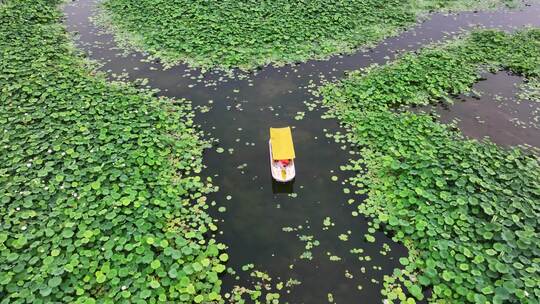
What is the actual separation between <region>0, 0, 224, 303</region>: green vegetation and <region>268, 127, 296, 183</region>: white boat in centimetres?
173

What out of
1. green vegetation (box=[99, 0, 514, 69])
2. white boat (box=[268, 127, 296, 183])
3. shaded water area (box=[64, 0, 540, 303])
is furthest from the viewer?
green vegetation (box=[99, 0, 514, 69])

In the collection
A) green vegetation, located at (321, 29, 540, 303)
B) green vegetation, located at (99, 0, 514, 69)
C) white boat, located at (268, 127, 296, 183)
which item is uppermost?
green vegetation, located at (99, 0, 514, 69)

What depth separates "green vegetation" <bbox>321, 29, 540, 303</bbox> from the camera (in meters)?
6.86

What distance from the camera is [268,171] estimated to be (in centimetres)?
955

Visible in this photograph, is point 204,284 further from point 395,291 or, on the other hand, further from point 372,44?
point 372,44

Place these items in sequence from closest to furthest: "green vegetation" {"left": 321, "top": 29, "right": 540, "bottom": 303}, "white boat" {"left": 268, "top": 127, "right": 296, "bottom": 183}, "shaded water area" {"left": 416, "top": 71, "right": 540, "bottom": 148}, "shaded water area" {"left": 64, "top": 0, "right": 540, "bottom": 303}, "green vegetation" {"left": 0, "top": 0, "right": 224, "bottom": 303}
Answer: "green vegetation" {"left": 0, "top": 0, "right": 224, "bottom": 303} → "green vegetation" {"left": 321, "top": 29, "right": 540, "bottom": 303} → "shaded water area" {"left": 64, "top": 0, "right": 540, "bottom": 303} → "white boat" {"left": 268, "top": 127, "right": 296, "bottom": 183} → "shaded water area" {"left": 416, "top": 71, "right": 540, "bottom": 148}

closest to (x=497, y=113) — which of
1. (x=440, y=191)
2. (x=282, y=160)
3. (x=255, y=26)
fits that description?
(x=440, y=191)

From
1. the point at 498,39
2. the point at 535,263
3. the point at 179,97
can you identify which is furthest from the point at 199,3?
the point at 535,263

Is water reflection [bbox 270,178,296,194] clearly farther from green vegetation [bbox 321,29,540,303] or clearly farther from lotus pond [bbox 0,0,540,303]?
green vegetation [bbox 321,29,540,303]

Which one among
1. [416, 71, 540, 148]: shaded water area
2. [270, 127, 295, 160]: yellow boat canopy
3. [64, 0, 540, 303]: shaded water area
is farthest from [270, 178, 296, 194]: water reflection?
[416, 71, 540, 148]: shaded water area

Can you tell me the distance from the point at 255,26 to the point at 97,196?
32.9 ft

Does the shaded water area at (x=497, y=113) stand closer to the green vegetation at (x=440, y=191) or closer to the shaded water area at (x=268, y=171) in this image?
the green vegetation at (x=440, y=191)

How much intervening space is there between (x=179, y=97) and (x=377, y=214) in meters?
7.16

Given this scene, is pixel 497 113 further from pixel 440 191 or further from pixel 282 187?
pixel 282 187
